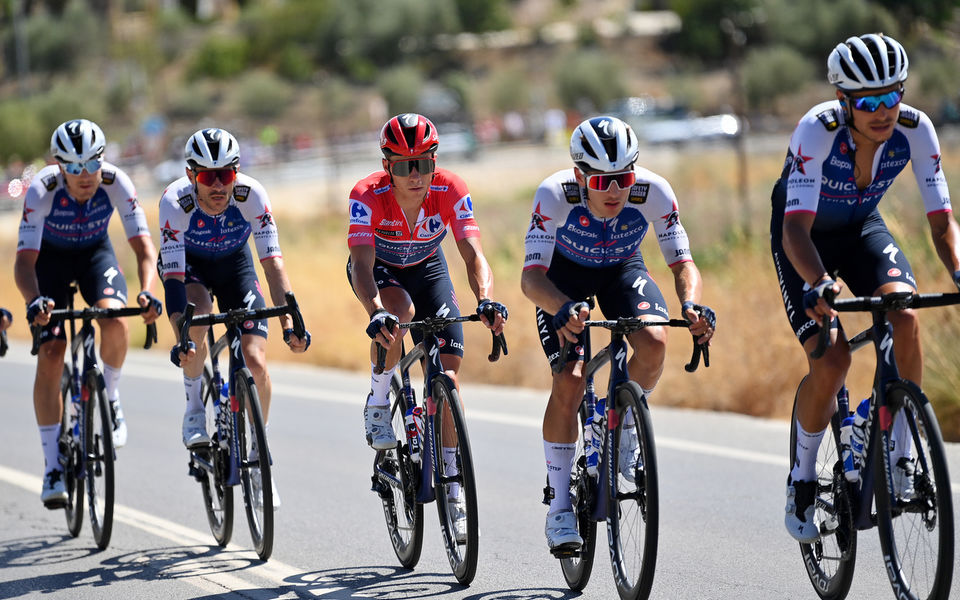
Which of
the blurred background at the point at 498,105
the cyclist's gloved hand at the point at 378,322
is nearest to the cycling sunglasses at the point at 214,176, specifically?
the cyclist's gloved hand at the point at 378,322

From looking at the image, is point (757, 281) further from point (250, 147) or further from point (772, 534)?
point (250, 147)

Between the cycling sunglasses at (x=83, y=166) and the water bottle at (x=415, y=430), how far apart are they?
2.73 m

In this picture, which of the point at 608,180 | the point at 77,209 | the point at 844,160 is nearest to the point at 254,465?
the point at 77,209

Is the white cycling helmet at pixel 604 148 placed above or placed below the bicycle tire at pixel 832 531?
above

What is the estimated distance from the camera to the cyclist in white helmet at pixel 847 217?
4.94 meters

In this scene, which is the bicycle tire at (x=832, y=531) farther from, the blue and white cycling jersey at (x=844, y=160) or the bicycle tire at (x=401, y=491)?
the bicycle tire at (x=401, y=491)

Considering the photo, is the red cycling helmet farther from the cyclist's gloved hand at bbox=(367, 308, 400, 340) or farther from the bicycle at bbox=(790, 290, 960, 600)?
the bicycle at bbox=(790, 290, 960, 600)

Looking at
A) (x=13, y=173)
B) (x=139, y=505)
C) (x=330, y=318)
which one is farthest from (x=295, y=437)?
(x=13, y=173)

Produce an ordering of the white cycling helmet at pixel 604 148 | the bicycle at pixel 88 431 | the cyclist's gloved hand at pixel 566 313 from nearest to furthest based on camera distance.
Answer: the cyclist's gloved hand at pixel 566 313, the white cycling helmet at pixel 604 148, the bicycle at pixel 88 431

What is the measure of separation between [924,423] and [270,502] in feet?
10.9

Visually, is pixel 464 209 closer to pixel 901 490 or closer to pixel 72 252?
pixel 901 490

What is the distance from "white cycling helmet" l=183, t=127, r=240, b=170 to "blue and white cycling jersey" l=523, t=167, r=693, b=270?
77.3 inches

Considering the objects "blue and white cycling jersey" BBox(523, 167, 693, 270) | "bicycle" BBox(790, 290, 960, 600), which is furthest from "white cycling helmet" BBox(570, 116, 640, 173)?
"bicycle" BBox(790, 290, 960, 600)

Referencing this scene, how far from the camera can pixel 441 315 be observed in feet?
21.3
